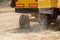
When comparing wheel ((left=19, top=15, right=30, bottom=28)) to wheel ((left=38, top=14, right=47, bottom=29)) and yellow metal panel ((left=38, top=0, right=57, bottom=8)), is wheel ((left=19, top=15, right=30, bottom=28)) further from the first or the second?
yellow metal panel ((left=38, top=0, right=57, bottom=8))

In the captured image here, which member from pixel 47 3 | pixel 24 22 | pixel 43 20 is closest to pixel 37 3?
pixel 47 3

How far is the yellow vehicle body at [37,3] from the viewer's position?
34.9 ft

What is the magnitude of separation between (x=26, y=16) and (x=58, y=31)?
191 cm

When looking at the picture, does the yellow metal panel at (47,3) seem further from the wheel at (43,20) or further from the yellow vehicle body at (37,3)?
the wheel at (43,20)

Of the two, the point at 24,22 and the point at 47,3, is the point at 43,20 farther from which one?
the point at 47,3

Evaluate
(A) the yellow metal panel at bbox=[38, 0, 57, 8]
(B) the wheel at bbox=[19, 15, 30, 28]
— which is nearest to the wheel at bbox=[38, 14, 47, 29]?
(B) the wheel at bbox=[19, 15, 30, 28]

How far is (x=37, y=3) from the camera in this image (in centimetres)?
1071

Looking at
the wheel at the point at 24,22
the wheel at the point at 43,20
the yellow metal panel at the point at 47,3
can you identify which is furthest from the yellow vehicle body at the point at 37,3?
the wheel at the point at 24,22

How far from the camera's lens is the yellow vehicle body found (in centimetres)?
1064

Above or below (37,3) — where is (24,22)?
below

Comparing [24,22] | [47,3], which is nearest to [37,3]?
[47,3]

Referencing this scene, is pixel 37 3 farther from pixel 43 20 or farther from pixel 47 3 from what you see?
pixel 43 20

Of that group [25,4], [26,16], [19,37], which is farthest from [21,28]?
[19,37]

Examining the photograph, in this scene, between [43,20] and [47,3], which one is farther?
[43,20]
